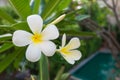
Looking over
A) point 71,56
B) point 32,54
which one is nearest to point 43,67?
point 71,56

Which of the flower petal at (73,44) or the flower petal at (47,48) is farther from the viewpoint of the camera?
the flower petal at (73,44)

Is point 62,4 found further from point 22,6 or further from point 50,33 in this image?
point 50,33

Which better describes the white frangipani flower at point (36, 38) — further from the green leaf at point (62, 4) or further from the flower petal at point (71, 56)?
the green leaf at point (62, 4)

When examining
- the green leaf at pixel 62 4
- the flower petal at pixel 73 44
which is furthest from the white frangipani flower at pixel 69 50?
the green leaf at pixel 62 4

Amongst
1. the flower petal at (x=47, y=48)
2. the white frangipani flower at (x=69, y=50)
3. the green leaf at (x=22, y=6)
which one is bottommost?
the white frangipani flower at (x=69, y=50)

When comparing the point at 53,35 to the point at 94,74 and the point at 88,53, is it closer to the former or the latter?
the point at 94,74

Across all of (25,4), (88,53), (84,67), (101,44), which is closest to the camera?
(25,4)

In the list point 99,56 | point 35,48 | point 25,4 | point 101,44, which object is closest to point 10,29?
point 25,4
